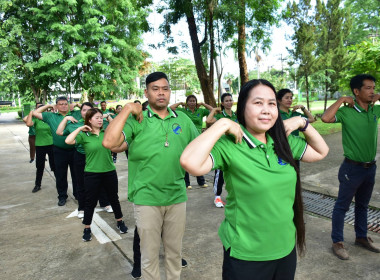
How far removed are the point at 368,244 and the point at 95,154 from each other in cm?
371

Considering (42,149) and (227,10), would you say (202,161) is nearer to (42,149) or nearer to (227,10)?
(42,149)

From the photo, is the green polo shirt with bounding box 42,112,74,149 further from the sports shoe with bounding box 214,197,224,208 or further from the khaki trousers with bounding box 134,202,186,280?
the khaki trousers with bounding box 134,202,186,280

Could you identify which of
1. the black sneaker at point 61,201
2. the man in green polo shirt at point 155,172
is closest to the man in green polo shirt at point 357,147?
the man in green polo shirt at point 155,172

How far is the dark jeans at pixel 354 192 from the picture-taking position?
3410 millimetres

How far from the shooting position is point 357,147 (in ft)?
11.2

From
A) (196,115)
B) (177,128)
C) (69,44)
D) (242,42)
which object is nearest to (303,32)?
(242,42)

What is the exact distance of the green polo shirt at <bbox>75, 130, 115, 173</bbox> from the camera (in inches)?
161

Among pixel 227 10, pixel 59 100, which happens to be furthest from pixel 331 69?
pixel 59 100

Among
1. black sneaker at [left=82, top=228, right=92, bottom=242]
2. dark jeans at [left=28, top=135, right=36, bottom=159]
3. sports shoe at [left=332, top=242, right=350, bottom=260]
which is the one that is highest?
dark jeans at [left=28, top=135, right=36, bottom=159]

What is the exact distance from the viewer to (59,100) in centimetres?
568

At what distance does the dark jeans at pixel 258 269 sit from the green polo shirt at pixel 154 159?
0.99m

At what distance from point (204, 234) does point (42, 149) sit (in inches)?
176

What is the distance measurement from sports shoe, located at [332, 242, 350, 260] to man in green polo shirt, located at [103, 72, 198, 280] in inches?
78.7

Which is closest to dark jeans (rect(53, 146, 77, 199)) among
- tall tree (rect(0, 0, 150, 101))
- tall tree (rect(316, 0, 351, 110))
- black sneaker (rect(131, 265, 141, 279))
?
black sneaker (rect(131, 265, 141, 279))
